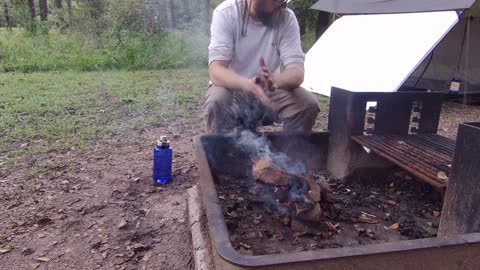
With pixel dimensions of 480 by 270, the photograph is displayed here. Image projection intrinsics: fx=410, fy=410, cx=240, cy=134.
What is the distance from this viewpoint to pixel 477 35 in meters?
5.52

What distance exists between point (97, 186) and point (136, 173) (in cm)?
29

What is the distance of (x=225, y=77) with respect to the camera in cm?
224

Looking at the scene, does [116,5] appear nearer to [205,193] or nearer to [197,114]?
[197,114]

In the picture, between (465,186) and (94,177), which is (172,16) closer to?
(94,177)

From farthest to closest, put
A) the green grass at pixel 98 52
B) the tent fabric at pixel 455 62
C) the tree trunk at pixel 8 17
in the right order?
the tree trunk at pixel 8 17
the green grass at pixel 98 52
the tent fabric at pixel 455 62

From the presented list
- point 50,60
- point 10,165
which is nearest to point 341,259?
point 10,165

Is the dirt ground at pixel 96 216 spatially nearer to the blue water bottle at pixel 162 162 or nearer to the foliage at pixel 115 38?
the blue water bottle at pixel 162 162

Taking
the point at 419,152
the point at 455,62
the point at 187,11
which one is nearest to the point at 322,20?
the point at 187,11

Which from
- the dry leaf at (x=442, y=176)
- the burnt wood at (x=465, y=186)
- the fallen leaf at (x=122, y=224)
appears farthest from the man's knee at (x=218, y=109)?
the burnt wood at (x=465, y=186)

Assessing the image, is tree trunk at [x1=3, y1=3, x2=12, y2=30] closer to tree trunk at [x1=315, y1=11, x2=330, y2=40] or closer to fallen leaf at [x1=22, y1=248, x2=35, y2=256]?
tree trunk at [x1=315, y1=11, x2=330, y2=40]

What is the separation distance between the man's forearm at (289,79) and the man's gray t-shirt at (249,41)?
9 cm

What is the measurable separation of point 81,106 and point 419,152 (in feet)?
12.2

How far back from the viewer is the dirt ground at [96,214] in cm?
189

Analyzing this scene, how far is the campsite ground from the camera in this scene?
194cm
